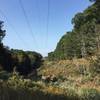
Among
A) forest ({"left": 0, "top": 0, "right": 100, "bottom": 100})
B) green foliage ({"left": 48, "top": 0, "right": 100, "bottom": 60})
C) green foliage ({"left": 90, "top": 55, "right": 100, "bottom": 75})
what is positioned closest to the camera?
forest ({"left": 0, "top": 0, "right": 100, "bottom": 100})

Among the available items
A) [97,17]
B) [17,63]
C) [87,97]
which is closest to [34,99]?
[87,97]

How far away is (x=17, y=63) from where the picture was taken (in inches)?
2931

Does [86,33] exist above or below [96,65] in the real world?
above

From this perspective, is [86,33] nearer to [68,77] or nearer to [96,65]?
[68,77]

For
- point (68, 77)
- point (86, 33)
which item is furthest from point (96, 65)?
point (86, 33)

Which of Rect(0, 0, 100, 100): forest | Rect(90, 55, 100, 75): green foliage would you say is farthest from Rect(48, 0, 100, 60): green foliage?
Rect(90, 55, 100, 75): green foliage

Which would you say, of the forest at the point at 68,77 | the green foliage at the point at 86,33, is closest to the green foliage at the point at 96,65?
the forest at the point at 68,77

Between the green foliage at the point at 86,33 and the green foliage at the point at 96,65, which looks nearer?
the green foliage at the point at 96,65

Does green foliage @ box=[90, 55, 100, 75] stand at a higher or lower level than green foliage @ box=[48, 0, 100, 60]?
lower

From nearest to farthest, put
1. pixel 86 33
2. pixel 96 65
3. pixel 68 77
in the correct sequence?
1. pixel 96 65
2. pixel 68 77
3. pixel 86 33

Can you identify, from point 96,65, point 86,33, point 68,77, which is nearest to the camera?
point 96,65

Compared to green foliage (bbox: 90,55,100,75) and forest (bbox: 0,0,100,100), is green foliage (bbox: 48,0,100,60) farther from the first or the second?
green foliage (bbox: 90,55,100,75)

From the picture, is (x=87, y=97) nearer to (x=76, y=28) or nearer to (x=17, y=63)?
(x=76, y=28)

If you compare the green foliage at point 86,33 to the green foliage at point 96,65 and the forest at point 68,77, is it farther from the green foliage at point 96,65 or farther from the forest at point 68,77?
the green foliage at point 96,65
